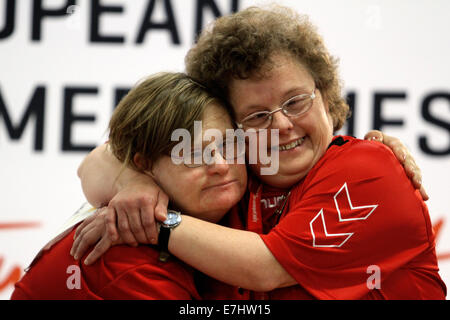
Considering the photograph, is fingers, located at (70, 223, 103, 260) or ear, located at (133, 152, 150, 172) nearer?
fingers, located at (70, 223, 103, 260)

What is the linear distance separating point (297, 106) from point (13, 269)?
2175 millimetres

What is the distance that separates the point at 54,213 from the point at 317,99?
197 cm

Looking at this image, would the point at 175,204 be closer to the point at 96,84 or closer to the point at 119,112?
the point at 119,112

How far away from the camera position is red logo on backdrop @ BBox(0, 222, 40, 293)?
9.43 ft

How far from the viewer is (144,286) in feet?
4.29

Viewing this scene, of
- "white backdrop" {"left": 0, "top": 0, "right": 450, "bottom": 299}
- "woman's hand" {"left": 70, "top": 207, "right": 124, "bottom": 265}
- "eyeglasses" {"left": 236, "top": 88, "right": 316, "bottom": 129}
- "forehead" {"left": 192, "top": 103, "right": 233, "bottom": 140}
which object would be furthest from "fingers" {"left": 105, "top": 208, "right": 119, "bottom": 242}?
"white backdrop" {"left": 0, "top": 0, "right": 450, "bottom": 299}

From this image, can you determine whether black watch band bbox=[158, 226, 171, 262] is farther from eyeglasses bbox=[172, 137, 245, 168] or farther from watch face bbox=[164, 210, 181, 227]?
eyeglasses bbox=[172, 137, 245, 168]

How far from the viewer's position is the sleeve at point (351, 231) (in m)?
1.34

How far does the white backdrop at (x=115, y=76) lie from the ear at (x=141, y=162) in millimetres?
1500

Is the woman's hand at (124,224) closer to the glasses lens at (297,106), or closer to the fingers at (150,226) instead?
the fingers at (150,226)

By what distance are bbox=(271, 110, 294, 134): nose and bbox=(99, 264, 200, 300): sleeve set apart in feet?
1.81

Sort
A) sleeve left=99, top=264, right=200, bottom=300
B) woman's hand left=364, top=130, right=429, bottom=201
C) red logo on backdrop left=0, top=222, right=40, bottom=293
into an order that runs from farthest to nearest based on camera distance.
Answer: red logo on backdrop left=0, top=222, right=40, bottom=293 → woman's hand left=364, top=130, right=429, bottom=201 → sleeve left=99, top=264, right=200, bottom=300

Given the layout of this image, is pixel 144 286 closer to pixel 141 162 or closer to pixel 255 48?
pixel 141 162
